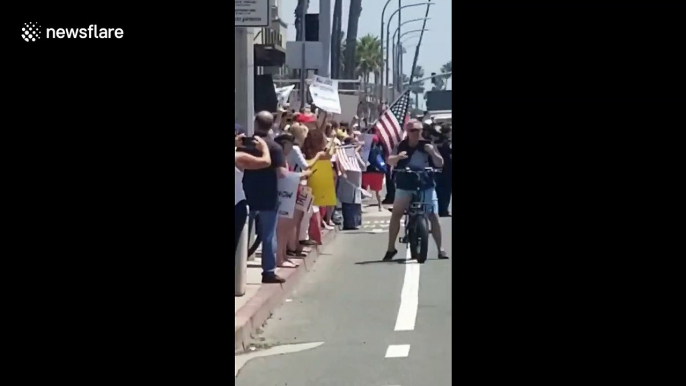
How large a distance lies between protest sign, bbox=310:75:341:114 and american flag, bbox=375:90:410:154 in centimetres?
94

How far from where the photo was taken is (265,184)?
33.3ft

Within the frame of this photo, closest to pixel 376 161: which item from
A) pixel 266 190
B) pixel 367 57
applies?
pixel 266 190

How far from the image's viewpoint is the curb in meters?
8.18

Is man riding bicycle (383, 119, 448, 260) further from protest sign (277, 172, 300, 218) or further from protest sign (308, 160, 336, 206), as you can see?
protest sign (308, 160, 336, 206)

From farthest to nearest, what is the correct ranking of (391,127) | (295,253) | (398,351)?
(391,127)
(295,253)
(398,351)

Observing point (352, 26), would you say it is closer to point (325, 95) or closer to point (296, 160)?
point (325, 95)

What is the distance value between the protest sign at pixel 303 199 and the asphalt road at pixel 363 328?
663mm

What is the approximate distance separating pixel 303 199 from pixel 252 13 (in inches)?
145
